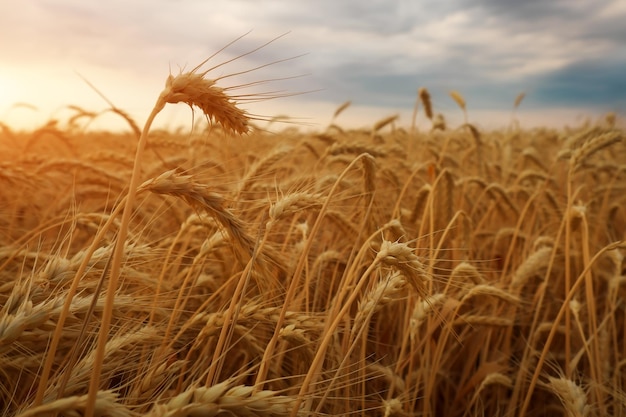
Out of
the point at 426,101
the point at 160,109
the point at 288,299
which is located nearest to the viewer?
the point at 160,109

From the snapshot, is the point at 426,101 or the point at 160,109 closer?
the point at 160,109

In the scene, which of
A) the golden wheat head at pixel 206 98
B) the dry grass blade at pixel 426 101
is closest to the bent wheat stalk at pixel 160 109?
the golden wheat head at pixel 206 98

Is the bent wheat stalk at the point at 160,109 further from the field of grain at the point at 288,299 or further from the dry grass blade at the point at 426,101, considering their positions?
the dry grass blade at the point at 426,101

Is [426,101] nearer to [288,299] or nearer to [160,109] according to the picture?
[288,299]

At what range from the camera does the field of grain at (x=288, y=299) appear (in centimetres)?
104

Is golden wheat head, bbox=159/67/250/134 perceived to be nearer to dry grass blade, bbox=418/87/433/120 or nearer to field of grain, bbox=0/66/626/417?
field of grain, bbox=0/66/626/417

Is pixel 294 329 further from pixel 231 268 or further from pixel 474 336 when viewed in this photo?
pixel 474 336

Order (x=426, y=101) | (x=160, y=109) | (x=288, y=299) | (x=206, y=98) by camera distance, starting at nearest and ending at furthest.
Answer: (x=160, y=109) → (x=206, y=98) → (x=288, y=299) → (x=426, y=101)

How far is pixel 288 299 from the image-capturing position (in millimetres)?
1184

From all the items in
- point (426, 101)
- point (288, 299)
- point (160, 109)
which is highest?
point (426, 101)

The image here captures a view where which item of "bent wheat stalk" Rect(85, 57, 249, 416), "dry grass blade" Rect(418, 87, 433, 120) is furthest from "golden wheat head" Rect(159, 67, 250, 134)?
"dry grass blade" Rect(418, 87, 433, 120)

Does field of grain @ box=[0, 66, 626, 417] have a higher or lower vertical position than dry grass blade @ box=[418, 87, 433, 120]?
lower

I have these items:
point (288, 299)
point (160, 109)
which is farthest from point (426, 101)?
point (160, 109)

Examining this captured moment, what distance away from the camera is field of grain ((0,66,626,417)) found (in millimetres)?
1045
